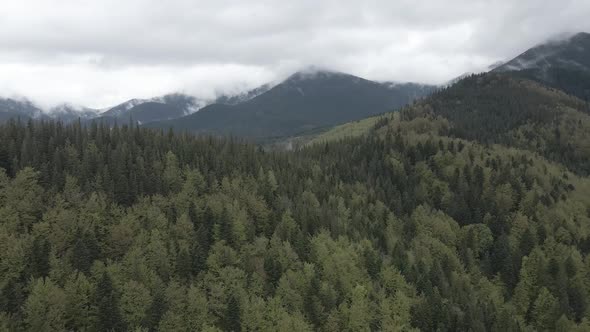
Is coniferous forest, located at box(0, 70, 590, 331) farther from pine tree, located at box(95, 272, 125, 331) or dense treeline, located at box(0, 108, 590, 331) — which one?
dense treeline, located at box(0, 108, 590, 331)

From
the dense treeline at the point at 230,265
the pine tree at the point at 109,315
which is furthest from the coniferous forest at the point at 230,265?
the dense treeline at the point at 230,265

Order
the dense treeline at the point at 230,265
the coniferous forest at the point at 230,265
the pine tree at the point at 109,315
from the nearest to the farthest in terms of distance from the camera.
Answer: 1. the pine tree at the point at 109,315
2. the coniferous forest at the point at 230,265
3. the dense treeline at the point at 230,265

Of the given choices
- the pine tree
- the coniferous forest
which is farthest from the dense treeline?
the coniferous forest

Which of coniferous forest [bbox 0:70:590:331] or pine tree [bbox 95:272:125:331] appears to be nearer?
pine tree [bbox 95:272:125:331]

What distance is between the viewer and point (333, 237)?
580 feet

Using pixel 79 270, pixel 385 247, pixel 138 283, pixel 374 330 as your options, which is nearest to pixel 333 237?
pixel 385 247

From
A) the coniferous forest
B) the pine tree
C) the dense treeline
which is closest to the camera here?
the pine tree

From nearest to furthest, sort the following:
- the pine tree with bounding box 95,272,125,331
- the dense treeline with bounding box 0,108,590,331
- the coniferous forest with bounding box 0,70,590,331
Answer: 1. the pine tree with bounding box 95,272,125,331
2. the coniferous forest with bounding box 0,70,590,331
3. the dense treeline with bounding box 0,108,590,331

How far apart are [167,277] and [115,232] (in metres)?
25.0

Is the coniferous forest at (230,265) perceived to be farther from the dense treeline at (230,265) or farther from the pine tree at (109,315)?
the dense treeline at (230,265)

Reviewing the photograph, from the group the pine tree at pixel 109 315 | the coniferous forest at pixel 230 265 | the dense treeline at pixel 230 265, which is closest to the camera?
the pine tree at pixel 109 315

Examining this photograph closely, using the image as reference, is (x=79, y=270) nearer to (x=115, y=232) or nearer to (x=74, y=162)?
(x=115, y=232)

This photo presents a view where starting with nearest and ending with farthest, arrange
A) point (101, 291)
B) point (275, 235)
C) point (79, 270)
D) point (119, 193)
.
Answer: point (101, 291)
point (79, 270)
point (275, 235)
point (119, 193)

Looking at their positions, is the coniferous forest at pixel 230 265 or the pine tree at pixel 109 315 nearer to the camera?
the pine tree at pixel 109 315
